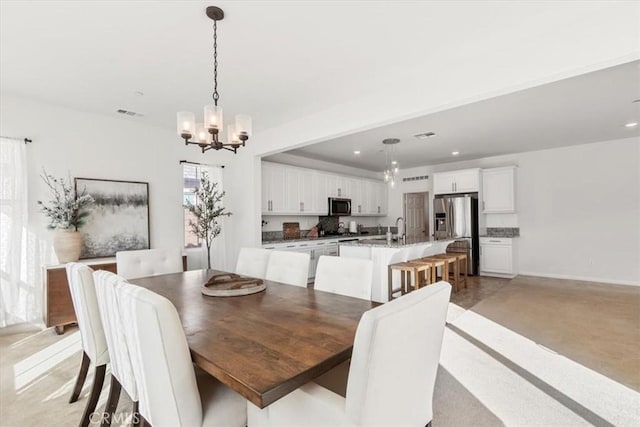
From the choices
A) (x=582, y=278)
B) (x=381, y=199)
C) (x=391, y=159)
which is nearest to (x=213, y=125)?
(x=391, y=159)

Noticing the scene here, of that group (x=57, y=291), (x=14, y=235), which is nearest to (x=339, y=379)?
(x=57, y=291)

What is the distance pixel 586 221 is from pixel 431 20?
576 centimetres

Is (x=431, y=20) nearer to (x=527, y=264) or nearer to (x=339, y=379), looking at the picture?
(x=339, y=379)

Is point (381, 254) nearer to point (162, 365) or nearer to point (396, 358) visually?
point (396, 358)

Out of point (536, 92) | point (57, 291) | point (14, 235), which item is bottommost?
point (57, 291)

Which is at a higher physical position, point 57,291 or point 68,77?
point 68,77

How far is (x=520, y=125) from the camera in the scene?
4480 millimetres

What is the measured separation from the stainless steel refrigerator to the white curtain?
21.8 feet

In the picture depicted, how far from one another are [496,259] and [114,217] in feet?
22.7

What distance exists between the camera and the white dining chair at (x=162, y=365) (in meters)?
1.11

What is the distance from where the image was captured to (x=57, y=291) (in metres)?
3.40

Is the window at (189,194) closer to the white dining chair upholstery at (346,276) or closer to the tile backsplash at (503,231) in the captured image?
the white dining chair upholstery at (346,276)

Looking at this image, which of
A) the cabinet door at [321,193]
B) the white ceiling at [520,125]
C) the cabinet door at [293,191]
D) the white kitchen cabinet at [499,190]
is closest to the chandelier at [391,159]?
the white ceiling at [520,125]

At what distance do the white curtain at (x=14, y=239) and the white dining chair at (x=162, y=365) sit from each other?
3343 mm
